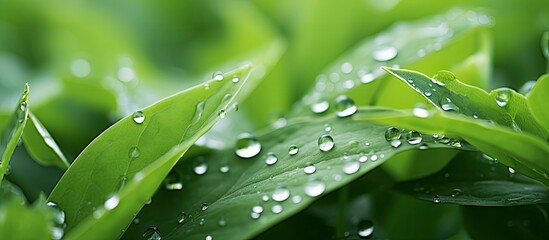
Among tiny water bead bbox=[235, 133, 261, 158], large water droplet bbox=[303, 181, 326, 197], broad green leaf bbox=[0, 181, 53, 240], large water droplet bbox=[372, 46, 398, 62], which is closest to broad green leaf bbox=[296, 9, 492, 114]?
large water droplet bbox=[372, 46, 398, 62]

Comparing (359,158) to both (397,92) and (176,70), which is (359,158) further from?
(176,70)

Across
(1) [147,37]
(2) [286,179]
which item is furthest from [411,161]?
(1) [147,37]

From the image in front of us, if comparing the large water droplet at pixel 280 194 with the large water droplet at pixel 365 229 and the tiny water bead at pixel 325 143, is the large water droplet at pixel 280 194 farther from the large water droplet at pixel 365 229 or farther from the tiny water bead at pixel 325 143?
the large water droplet at pixel 365 229

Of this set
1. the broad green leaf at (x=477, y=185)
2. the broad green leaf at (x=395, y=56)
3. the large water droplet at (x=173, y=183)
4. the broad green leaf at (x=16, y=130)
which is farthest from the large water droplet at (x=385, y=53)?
the broad green leaf at (x=16, y=130)

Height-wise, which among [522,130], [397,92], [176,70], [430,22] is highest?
[176,70]

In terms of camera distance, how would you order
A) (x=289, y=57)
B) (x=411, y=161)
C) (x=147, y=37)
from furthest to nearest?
(x=147, y=37), (x=289, y=57), (x=411, y=161)
